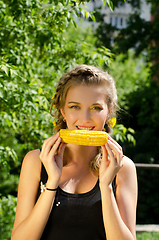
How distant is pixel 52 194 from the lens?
5.85ft

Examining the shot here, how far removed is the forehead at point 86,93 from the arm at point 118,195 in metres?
0.28

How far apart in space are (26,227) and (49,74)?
116 inches

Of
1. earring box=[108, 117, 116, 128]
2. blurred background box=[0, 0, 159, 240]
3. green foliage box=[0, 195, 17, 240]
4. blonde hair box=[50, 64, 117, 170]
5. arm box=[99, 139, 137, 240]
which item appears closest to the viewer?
arm box=[99, 139, 137, 240]

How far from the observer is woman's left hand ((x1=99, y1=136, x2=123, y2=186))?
6.00 ft

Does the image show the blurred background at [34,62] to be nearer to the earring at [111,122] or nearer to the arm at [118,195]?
the earring at [111,122]

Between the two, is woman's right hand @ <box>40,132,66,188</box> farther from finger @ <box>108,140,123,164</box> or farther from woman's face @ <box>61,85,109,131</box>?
finger @ <box>108,140,123,164</box>

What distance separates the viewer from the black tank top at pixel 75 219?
1.81 metres

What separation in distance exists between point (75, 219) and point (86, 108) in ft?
2.14

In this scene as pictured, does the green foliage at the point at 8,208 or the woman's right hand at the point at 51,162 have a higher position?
the woman's right hand at the point at 51,162

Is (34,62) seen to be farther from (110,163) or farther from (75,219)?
(75,219)

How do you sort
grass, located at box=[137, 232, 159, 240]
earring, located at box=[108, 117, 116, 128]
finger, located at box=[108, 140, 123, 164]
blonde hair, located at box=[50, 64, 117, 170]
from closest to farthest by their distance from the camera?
finger, located at box=[108, 140, 123, 164]
blonde hair, located at box=[50, 64, 117, 170]
earring, located at box=[108, 117, 116, 128]
grass, located at box=[137, 232, 159, 240]

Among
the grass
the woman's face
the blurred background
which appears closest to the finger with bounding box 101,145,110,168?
the woman's face

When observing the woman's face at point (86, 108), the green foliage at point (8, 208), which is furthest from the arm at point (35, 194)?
the green foliage at point (8, 208)

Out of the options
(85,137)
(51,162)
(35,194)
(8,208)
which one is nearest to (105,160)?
(85,137)
